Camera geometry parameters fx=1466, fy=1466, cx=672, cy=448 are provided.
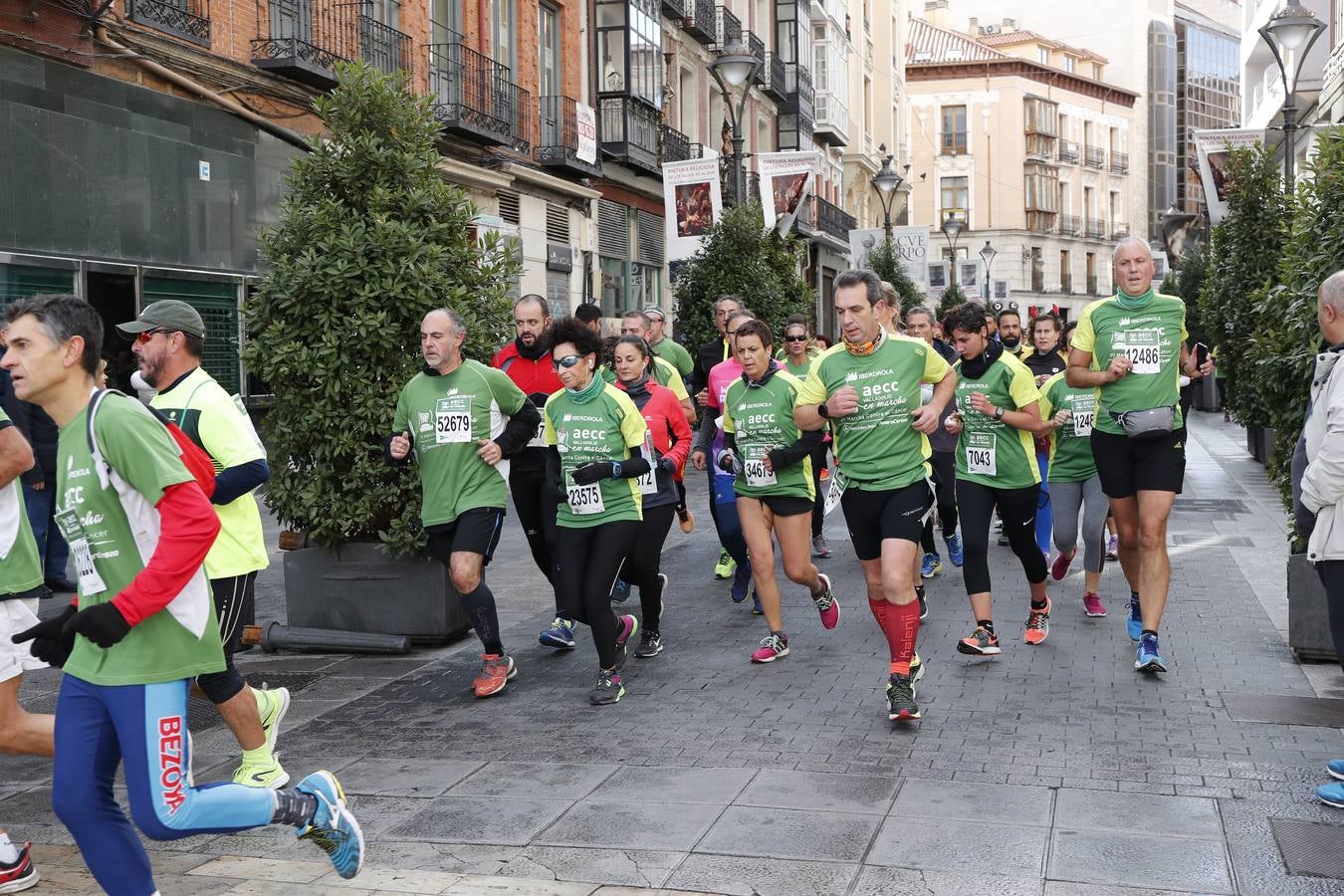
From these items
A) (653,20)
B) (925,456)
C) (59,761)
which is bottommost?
(59,761)

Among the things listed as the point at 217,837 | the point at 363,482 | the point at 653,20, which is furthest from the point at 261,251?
the point at 653,20

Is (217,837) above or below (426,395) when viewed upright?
below

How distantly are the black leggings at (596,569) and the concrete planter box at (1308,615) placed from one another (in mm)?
3356

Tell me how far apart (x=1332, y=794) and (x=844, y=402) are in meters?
2.59

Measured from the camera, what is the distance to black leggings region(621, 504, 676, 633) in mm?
7656

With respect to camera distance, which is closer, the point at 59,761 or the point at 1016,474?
the point at 59,761

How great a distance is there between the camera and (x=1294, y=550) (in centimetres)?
776

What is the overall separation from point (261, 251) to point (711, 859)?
5.24m

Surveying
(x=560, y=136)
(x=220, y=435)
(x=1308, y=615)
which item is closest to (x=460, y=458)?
(x=220, y=435)

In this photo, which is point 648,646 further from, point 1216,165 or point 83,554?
point 1216,165

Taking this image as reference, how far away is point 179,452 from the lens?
3.93 metres

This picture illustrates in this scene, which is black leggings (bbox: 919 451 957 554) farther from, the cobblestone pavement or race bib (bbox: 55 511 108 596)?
race bib (bbox: 55 511 108 596)

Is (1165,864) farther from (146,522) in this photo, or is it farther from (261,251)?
(261,251)

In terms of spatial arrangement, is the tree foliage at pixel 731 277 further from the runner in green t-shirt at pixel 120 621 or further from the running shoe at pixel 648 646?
the runner in green t-shirt at pixel 120 621
